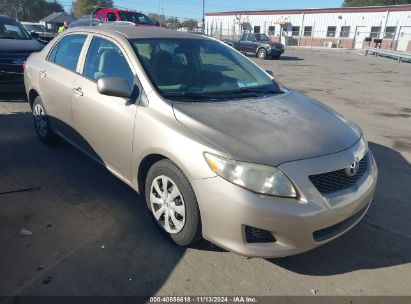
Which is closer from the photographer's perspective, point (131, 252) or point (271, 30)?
point (131, 252)

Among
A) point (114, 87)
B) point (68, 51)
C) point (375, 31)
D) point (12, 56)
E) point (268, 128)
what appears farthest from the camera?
point (375, 31)

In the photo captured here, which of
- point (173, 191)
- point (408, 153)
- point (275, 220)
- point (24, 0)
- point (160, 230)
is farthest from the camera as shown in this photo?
point (24, 0)

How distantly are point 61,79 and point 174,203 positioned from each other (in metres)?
2.36

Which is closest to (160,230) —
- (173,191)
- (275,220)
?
(173,191)

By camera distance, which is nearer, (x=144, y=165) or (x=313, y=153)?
(x=313, y=153)

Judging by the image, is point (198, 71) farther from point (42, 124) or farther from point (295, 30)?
point (295, 30)

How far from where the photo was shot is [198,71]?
149 inches

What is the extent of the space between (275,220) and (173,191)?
86cm

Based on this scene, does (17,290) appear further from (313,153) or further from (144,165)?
(313,153)

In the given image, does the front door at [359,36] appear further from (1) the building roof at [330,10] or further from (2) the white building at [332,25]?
(1) the building roof at [330,10]

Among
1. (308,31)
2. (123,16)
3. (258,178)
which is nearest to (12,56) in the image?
(258,178)

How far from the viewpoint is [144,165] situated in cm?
321

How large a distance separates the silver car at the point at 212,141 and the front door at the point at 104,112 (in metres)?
0.01

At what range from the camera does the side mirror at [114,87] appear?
3139 millimetres
